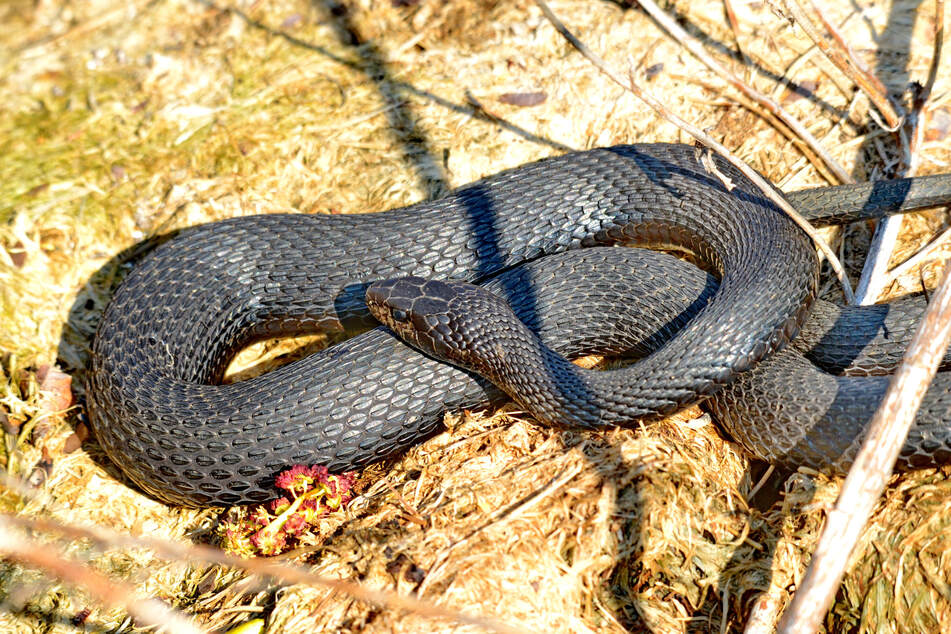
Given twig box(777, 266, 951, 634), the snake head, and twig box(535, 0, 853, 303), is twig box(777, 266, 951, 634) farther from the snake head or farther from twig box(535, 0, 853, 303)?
the snake head

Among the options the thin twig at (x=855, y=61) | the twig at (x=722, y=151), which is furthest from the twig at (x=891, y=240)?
the thin twig at (x=855, y=61)

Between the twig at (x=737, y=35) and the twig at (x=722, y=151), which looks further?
the twig at (x=737, y=35)

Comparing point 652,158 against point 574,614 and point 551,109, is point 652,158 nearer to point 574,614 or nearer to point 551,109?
point 551,109

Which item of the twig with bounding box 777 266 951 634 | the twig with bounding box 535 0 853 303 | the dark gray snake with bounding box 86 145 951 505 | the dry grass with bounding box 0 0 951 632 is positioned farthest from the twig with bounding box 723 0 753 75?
the twig with bounding box 777 266 951 634

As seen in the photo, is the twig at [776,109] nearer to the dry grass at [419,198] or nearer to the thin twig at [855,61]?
the dry grass at [419,198]

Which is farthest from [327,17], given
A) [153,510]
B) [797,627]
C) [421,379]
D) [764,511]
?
[797,627]

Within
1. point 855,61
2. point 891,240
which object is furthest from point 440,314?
point 855,61
